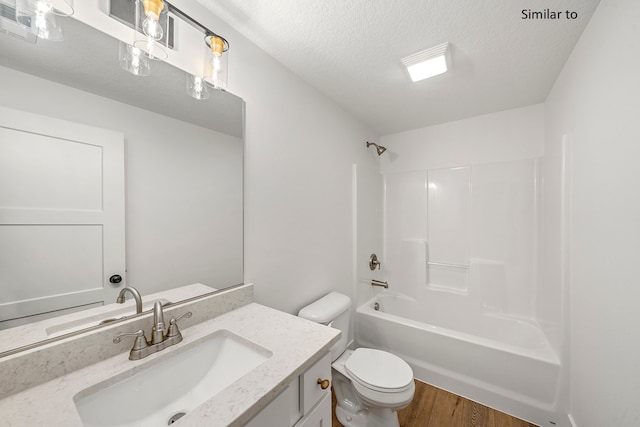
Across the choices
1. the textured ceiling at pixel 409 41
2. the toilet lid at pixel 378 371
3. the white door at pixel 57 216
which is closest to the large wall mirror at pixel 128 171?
the white door at pixel 57 216

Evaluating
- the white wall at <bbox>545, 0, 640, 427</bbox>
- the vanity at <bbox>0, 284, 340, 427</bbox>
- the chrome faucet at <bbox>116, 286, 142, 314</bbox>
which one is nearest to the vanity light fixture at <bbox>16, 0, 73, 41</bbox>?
the chrome faucet at <bbox>116, 286, 142, 314</bbox>

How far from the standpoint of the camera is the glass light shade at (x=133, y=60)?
881 millimetres

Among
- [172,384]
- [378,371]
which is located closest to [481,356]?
[378,371]

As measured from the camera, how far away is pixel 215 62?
3.66 ft

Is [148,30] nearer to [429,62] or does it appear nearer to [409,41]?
[409,41]

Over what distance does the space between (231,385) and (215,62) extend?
4.33 feet

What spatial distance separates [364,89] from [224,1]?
43.5 inches

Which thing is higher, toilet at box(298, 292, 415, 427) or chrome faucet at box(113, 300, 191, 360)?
chrome faucet at box(113, 300, 191, 360)

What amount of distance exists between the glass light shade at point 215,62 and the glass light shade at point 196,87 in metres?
0.03

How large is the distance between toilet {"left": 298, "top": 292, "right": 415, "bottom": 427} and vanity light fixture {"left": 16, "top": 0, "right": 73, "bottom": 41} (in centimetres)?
167

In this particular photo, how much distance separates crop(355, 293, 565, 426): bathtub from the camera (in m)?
1.55

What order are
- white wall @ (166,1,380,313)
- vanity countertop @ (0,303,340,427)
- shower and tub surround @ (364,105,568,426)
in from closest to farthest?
vanity countertop @ (0,303,340,427), white wall @ (166,1,380,313), shower and tub surround @ (364,105,568,426)

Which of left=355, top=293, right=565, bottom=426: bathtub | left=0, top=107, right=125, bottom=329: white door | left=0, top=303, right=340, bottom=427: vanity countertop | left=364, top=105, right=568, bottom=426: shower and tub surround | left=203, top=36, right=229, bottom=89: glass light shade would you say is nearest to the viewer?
left=0, top=303, right=340, bottom=427: vanity countertop

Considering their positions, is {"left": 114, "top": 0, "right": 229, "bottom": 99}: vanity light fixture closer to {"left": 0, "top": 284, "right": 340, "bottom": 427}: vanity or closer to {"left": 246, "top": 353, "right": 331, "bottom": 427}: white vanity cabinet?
{"left": 0, "top": 284, "right": 340, "bottom": 427}: vanity
